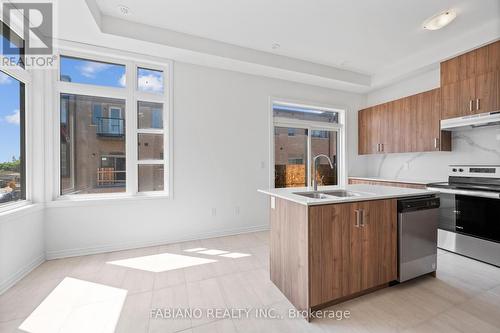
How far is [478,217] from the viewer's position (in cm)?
249

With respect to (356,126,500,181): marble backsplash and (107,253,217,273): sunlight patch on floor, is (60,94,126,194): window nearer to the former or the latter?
(107,253,217,273): sunlight patch on floor

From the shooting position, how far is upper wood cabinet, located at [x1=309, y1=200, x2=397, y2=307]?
156cm

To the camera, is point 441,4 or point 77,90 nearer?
point 441,4

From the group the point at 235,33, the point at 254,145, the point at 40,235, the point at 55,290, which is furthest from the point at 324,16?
the point at 40,235

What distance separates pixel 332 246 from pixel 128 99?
3.22 metres

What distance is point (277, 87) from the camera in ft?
12.8

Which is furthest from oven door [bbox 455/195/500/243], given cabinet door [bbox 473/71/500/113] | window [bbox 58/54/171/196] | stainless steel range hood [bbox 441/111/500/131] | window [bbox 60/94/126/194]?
window [bbox 60/94/126/194]

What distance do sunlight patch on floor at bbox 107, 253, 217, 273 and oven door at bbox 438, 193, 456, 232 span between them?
3.21 meters

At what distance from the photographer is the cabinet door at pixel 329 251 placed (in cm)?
155

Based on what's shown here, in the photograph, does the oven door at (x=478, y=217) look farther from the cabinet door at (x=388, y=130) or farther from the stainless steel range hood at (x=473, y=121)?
the cabinet door at (x=388, y=130)

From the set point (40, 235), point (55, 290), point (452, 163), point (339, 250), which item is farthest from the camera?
point (452, 163)

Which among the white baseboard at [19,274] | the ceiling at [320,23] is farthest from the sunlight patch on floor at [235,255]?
the ceiling at [320,23]

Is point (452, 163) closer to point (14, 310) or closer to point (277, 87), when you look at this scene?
point (277, 87)

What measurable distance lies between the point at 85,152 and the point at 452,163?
561 cm
